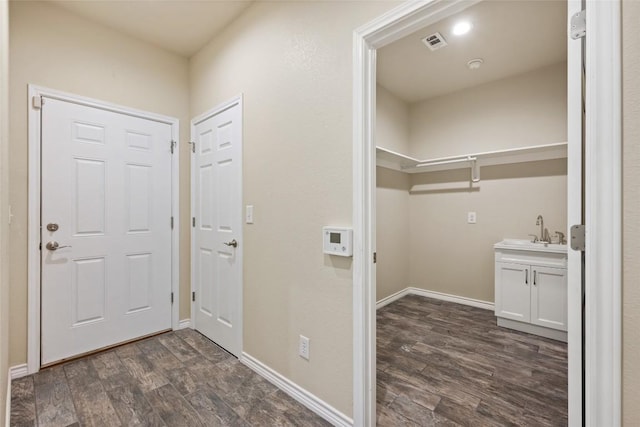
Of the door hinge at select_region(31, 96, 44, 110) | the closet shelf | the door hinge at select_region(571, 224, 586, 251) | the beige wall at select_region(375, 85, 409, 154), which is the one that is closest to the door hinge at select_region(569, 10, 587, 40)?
the door hinge at select_region(571, 224, 586, 251)

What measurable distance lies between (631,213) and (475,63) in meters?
2.74

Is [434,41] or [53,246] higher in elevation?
[434,41]

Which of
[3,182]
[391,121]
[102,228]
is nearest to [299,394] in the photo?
[3,182]

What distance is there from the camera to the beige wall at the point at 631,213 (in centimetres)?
81

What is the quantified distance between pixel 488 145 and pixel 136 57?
394 cm

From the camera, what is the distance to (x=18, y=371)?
2.00 m

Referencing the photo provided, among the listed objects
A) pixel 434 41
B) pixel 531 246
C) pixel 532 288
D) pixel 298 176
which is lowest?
pixel 532 288

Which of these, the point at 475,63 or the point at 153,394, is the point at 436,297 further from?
the point at 153,394

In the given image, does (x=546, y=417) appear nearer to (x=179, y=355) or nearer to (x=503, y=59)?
(x=179, y=355)

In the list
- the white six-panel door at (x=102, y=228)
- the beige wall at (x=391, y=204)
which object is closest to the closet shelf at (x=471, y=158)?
the beige wall at (x=391, y=204)

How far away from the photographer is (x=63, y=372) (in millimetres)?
2068

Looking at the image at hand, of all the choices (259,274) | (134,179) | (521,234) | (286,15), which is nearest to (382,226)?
(521,234)

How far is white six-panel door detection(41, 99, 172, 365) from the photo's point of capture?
2.17 metres

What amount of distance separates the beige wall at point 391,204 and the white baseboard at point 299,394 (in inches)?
72.7
